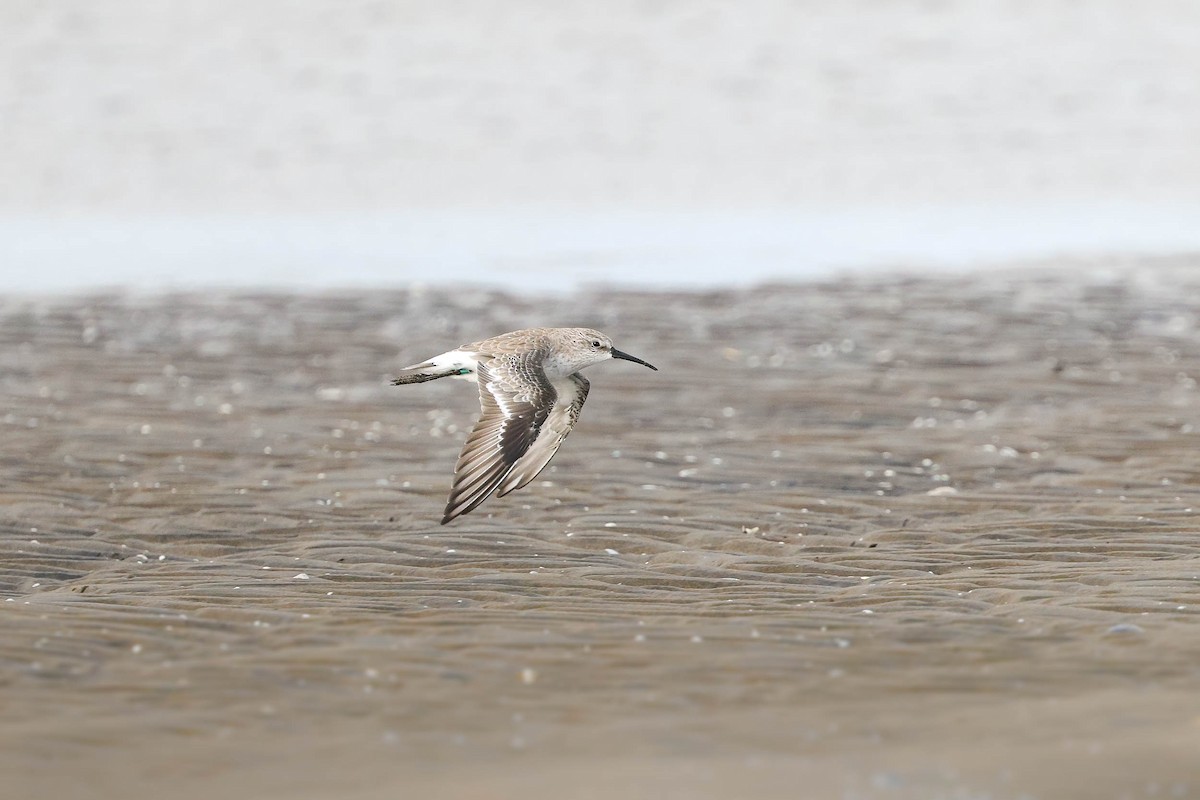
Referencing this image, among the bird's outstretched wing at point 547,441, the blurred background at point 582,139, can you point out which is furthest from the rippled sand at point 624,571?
the blurred background at point 582,139

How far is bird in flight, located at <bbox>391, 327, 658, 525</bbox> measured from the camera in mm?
7820

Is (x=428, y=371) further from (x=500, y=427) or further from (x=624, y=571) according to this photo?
(x=624, y=571)

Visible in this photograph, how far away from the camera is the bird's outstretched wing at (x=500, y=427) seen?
7.75 m

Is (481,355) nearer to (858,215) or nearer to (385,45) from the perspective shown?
(858,215)

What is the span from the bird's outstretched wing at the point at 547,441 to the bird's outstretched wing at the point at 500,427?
103 millimetres

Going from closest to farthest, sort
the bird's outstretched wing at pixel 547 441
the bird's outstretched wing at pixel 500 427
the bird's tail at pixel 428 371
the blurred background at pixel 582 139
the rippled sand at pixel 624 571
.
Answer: the rippled sand at pixel 624 571 → the bird's outstretched wing at pixel 500 427 → the bird's outstretched wing at pixel 547 441 → the bird's tail at pixel 428 371 → the blurred background at pixel 582 139

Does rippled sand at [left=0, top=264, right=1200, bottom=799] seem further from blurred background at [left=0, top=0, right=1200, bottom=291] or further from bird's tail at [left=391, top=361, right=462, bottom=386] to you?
blurred background at [left=0, top=0, right=1200, bottom=291]

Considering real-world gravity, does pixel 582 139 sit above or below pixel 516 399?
above

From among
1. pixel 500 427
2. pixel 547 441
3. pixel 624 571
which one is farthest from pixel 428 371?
pixel 624 571

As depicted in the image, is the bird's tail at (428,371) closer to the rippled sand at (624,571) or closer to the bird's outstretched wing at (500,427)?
the bird's outstretched wing at (500,427)

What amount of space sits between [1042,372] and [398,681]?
325 inches

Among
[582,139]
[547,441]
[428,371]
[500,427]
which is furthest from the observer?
[582,139]

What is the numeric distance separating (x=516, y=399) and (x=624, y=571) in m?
0.87

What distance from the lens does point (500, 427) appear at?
7980 millimetres
